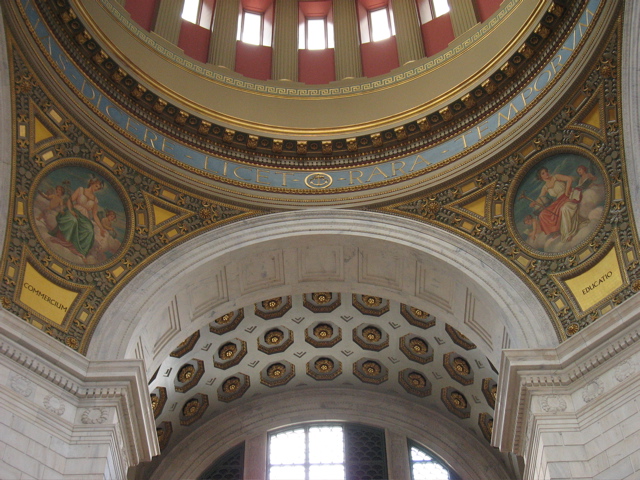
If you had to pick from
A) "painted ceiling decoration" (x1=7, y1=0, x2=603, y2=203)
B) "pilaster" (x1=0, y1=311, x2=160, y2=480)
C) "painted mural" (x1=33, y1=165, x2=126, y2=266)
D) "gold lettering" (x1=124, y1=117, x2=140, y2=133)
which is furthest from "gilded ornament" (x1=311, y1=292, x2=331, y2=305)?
"pilaster" (x1=0, y1=311, x2=160, y2=480)

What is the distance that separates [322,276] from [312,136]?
2.58 meters

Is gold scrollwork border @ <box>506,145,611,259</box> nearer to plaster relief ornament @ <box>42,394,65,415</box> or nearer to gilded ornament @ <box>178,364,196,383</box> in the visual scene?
gilded ornament @ <box>178,364,196,383</box>

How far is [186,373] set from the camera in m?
16.0

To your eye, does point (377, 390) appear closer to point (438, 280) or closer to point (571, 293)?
point (438, 280)

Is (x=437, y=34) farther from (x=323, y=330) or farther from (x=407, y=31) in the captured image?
(x=323, y=330)

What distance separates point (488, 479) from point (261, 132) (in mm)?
7729

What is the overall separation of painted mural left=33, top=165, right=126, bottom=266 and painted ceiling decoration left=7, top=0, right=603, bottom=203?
1114mm

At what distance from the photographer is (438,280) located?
1402 cm

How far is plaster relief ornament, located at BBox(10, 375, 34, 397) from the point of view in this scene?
1056 centimetres

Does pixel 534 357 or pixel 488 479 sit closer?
pixel 534 357

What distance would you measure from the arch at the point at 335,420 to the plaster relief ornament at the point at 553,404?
5641mm

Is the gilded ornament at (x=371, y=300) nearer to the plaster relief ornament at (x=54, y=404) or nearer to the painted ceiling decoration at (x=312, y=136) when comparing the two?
the painted ceiling decoration at (x=312, y=136)

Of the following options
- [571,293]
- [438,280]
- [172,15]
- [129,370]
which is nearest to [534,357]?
[571,293]

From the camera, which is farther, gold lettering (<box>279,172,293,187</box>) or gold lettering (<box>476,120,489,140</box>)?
gold lettering (<box>279,172,293,187</box>)
